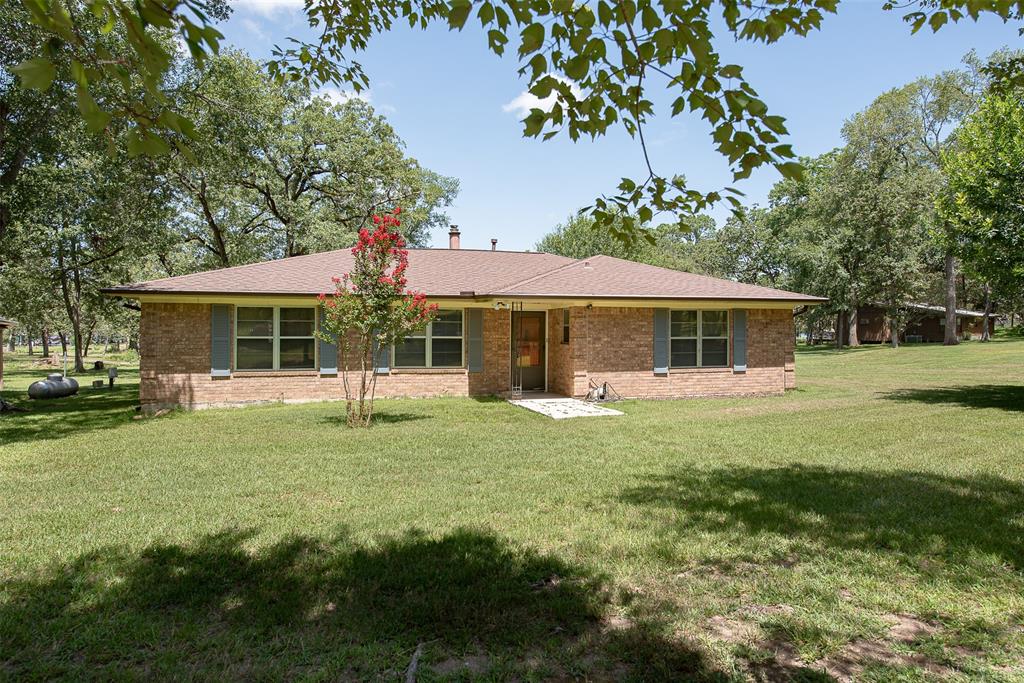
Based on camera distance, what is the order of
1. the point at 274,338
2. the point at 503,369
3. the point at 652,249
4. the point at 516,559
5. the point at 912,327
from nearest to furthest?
the point at 516,559 → the point at 274,338 → the point at 503,369 → the point at 912,327 → the point at 652,249

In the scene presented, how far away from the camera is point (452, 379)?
1430 cm

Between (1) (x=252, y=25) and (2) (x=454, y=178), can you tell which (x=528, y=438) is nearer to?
(1) (x=252, y=25)

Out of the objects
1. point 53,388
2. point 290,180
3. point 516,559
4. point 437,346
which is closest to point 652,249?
point 290,180

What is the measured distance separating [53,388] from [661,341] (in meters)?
16.7

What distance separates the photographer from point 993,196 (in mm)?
11742

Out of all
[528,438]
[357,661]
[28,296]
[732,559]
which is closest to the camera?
[357,661]

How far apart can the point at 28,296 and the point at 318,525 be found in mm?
28099

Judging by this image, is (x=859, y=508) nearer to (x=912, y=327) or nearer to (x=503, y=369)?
(x=503, y=369)

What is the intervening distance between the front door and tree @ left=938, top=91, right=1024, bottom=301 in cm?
963


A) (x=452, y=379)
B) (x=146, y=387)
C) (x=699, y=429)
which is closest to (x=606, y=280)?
(x=452, y=379)

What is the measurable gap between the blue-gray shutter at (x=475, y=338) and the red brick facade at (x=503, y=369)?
15cm

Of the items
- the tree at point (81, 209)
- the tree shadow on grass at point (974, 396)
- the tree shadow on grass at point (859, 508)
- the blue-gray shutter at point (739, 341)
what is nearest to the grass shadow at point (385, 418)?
the tree shadow on grass at point (859, 508)

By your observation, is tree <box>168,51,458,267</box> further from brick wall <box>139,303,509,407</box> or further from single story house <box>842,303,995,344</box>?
single story house <box>842,303,995,344</box>

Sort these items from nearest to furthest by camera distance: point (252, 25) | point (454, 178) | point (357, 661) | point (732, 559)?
point (357, 661) < point (732, 559) < point (252, 25) < point (454, 178)
